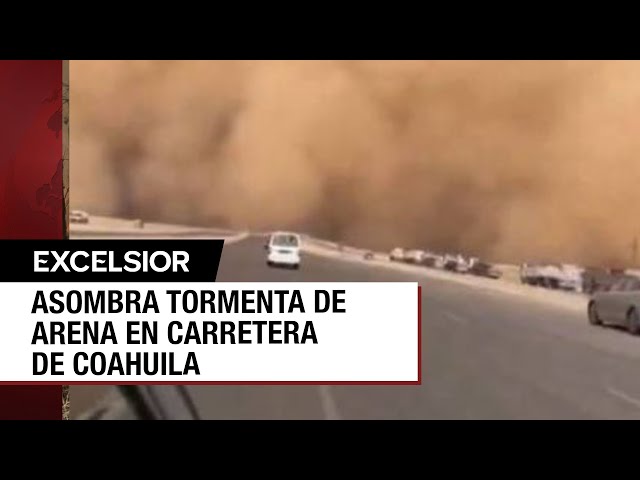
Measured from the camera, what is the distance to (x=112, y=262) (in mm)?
5176

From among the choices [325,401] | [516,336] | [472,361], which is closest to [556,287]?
[516,336]

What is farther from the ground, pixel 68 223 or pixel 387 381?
pixel 68 223

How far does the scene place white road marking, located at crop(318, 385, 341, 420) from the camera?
538cm

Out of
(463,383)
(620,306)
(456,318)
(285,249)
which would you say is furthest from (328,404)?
(620,306)

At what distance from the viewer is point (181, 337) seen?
5098 mm

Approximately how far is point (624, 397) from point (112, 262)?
13.6ft

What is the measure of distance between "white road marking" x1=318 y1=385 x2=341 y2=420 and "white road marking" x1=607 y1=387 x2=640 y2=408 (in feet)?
7.74

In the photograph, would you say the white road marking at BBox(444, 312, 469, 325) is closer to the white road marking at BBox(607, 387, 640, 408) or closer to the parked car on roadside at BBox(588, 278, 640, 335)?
the parked car on roadside at BBox(588, 278, 640, 335)

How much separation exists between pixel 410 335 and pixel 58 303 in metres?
2.37

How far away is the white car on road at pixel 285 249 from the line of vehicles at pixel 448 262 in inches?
48.8

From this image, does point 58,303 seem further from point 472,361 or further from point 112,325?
point 472,361

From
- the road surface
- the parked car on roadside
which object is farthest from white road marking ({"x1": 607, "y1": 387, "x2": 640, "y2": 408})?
the parked car on roadside

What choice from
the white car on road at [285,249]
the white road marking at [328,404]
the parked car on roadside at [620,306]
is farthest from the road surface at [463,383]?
the parked car on roadside at [620,306]

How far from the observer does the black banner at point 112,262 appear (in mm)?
5148
